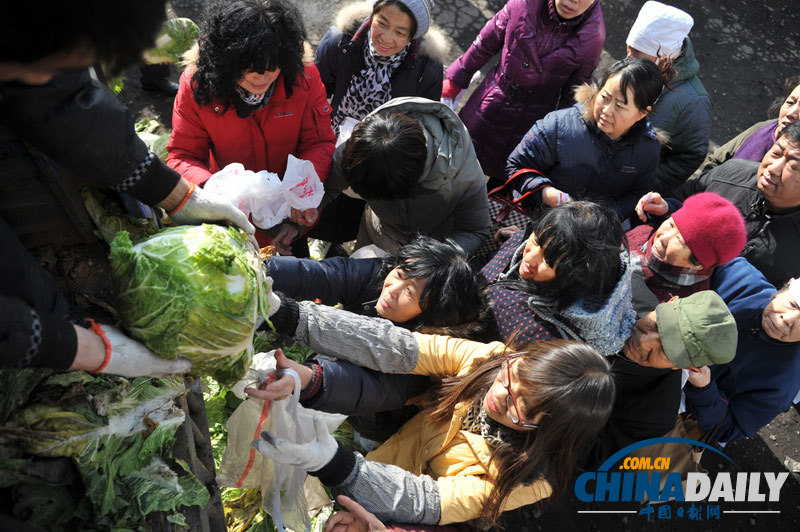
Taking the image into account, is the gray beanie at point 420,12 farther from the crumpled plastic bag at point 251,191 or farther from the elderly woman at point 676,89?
the elderly woman at point 676,89

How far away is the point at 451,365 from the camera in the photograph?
113 inches

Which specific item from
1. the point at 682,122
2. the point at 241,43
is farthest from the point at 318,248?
the point at 682,122

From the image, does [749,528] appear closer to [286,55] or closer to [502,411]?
[502,411]

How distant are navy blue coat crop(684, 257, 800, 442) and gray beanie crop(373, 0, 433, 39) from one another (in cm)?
256

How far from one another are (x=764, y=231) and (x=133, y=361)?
3.90 m

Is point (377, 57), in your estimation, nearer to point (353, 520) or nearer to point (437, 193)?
point (437, 193)

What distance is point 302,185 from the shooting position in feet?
11.5

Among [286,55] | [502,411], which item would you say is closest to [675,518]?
[502,411]

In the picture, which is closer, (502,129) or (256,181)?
(256,181)

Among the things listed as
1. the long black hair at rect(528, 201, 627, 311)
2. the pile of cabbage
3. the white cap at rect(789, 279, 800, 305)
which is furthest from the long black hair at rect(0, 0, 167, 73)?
the white cap at rect(789, 279, 800, 305)

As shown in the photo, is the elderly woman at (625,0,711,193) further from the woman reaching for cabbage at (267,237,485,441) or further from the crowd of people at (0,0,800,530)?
the woman reaching for cabbage at (267,237,485,441)

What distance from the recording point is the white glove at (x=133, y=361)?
1.85 m

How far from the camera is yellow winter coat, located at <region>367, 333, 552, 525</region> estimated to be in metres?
2.62

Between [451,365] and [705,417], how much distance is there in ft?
6.16
